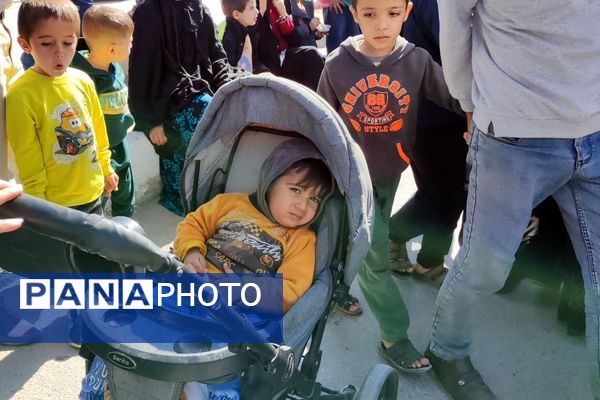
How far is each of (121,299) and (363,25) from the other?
1474 mm

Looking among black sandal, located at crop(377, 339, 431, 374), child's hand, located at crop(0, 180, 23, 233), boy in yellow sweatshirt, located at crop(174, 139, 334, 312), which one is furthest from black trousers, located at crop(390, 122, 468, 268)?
child's hand, located at crop(0, 180, 23, 233)

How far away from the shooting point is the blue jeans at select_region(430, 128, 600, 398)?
229cm

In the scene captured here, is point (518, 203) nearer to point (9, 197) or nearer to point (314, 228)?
point (314, 228)

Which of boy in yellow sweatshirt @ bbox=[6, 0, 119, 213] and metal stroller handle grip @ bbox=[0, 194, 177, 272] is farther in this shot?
boy in yellow sweatshirt @ bbox=[6, 0, 119, 213]

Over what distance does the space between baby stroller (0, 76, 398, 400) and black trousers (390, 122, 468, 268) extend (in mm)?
945

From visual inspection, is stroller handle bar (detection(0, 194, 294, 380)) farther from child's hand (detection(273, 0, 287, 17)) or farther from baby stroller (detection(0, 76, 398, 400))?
child's hand (detection(273, 0, 287, 17))

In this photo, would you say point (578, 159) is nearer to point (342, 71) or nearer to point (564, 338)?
point (342, 71)

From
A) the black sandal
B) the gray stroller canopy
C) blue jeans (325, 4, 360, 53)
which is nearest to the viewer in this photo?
the gray stroller canopy

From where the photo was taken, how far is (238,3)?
4.39 m

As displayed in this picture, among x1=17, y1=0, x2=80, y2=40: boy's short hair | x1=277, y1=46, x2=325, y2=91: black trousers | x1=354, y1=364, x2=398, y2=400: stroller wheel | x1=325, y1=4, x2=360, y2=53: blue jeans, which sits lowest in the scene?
x1=354, y1=364, x2=398, y2=400: stroller wheel

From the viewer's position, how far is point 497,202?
7.84 feet

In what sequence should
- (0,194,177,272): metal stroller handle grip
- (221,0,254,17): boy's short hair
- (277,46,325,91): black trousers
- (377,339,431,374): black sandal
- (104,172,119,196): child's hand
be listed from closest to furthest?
(0,194,177,272): metal stroller handle grip
(377,339,431,374): black sandal
(104,172,119,196): child's hand
(221,0,254,17): boy's short hair
(277,46,325,91): black trousers

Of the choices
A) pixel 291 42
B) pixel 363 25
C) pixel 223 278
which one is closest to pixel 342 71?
pixel 363 25

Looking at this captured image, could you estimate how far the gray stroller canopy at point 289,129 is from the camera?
2170 millimetres
